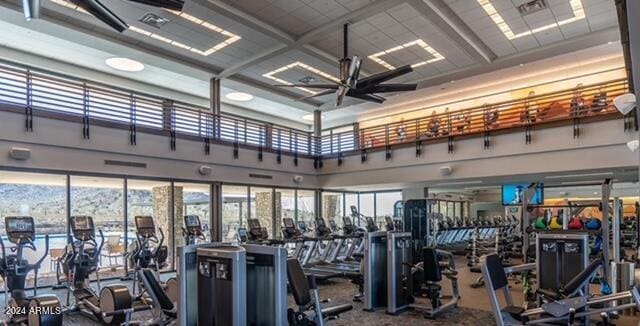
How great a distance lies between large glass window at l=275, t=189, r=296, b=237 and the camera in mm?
12219

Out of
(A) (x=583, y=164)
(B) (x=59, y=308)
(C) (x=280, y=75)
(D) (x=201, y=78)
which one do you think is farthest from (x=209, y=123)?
(A) (x=583, y=164)

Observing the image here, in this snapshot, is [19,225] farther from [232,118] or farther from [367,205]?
[367,205]

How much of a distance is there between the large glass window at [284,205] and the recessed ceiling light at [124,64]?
4.83 meters

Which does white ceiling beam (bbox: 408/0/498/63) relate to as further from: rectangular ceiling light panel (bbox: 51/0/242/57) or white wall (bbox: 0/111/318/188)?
white wall (bbox: 0/111/318/188)

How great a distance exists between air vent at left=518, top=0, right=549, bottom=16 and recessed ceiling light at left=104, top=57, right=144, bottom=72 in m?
7.96

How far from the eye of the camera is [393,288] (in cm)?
572

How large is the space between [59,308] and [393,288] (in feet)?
12.7

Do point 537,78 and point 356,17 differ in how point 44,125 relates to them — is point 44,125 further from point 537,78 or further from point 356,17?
point 537,78

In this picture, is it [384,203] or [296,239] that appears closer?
[296,239]

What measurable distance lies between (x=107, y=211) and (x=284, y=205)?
5144mm

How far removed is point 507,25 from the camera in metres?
8.14

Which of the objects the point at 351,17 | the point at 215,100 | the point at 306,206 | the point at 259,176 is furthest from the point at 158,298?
the point at 306,206

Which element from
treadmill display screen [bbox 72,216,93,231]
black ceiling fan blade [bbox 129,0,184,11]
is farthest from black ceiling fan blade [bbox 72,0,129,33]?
treadmill display screen [bbox 72,216,93,231]

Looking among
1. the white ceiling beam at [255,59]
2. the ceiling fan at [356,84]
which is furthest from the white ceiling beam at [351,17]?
the white ceiling beam at [255,59]
